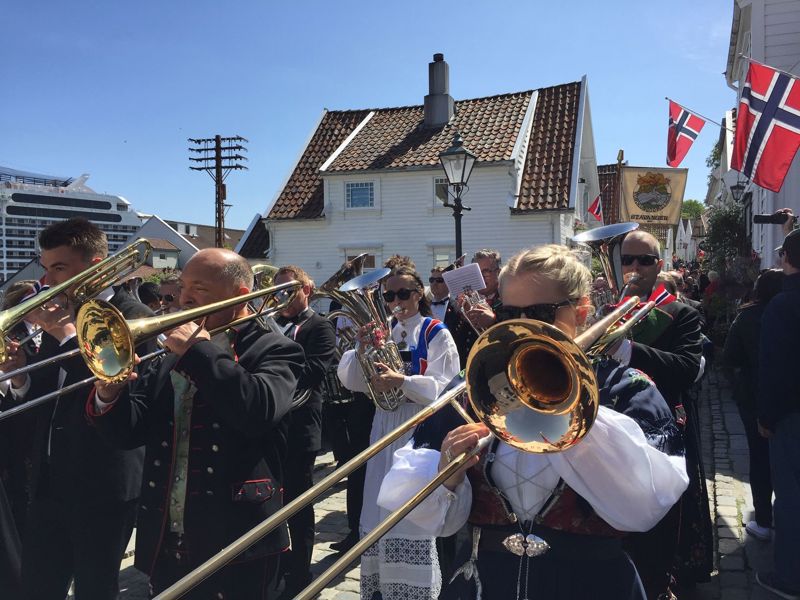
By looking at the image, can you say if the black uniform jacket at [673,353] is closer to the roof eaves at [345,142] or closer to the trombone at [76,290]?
the trombone at [76,290]

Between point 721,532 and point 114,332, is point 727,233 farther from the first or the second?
point 114,332

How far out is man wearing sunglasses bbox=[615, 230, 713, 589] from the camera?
10.8 feet

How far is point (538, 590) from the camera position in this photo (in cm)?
179

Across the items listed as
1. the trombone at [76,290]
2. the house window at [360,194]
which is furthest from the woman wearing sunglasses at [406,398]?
the house window at [360,194]

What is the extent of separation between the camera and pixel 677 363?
11.0ft

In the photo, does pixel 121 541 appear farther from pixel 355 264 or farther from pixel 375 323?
pixel 355 264

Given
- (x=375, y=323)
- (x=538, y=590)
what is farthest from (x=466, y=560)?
(x=375, y=323)

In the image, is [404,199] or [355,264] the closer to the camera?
[355,264]

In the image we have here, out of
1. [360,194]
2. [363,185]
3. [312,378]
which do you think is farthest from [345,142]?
[312,378]

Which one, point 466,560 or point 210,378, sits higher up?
point 210,378

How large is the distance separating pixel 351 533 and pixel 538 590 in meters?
3.27

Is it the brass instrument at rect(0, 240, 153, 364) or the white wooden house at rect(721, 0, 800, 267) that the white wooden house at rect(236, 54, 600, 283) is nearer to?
the white wooden house at rect(721, 0, 800, 267)

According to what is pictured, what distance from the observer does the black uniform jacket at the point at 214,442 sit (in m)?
2.30

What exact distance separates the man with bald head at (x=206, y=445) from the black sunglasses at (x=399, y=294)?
1.88m
